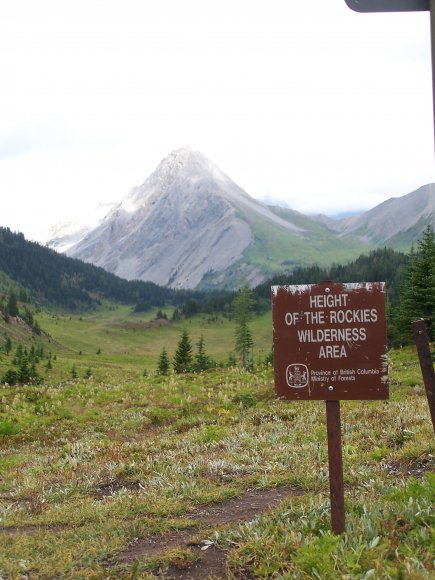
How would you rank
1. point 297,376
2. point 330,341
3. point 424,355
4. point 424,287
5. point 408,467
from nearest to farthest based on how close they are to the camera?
point 330,341 → point 297,376 → point 424,355 → point 408,467 → point 424,287

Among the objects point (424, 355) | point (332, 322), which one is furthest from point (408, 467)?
point (332, 322)

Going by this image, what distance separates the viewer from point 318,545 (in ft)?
21.0

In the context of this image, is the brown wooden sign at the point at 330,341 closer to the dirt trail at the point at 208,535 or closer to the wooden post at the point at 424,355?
the wooden post at the point at 424,355

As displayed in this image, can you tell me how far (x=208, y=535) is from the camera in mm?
7809

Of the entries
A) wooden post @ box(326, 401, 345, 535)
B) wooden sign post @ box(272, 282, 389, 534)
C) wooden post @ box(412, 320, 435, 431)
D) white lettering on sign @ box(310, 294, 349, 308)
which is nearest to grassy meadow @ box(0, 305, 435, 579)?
wooden post @ box(326, 401, 345, 535)

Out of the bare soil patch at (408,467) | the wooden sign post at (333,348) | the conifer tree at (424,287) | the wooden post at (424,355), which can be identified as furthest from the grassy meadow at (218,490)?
the conifer tree at (424,287)

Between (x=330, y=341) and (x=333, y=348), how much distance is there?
10 cm

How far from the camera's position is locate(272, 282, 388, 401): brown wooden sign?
6.95 metres

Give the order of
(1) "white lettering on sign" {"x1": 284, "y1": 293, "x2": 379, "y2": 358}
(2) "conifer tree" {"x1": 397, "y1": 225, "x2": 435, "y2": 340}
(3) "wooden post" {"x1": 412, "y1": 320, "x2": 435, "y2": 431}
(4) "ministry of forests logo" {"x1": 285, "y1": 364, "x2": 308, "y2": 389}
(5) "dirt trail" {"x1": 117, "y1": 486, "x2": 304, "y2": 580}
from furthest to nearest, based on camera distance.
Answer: (2) "conifer tree" {"x1": 397, "y1": 225, "x2": 435, "y2": 340}
(3) "wooden post" {"x1": 412, "y1": 320, "x2": 435, "y2": 431}
(4) "ministry of forests logo" {"x1": 285, "y1": 364, "x2": 308, "y2": 389}
(1) "white lettering on sign" {"x1": 284, "y1": 293, "x2": 379, "y2": 358}
(5) "dirt trail" {"x1": 117, "y1": 486, "x2": 304, "y2": 580}

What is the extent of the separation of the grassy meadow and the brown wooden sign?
1.80 m

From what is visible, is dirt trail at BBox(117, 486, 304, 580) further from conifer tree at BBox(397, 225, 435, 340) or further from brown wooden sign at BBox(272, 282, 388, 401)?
conifer tree at BBox(397, 225, 435, 340)

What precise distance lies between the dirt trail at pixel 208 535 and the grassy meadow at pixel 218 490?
0.04 metres

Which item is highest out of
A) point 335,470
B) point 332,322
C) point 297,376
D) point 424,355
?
point 332,322

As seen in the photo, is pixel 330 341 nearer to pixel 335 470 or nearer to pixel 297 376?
pixel 297 376
